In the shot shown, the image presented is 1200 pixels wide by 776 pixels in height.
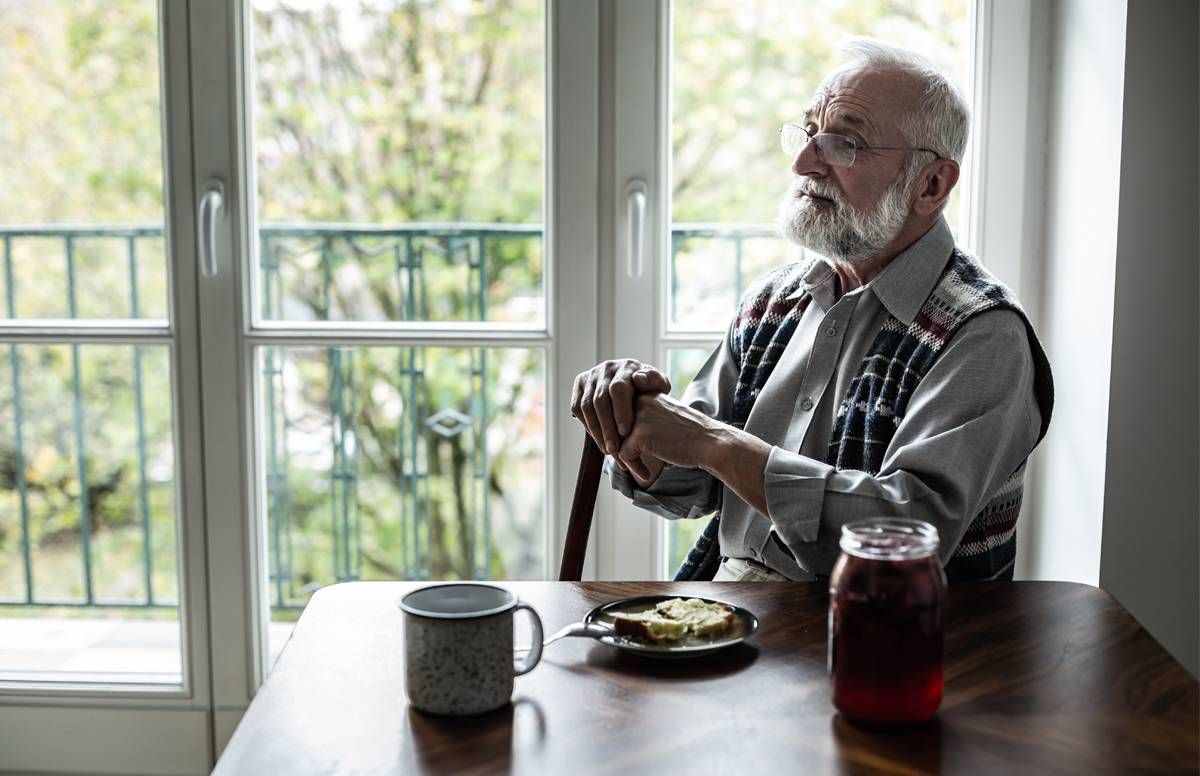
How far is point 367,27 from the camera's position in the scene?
2293 millimetres

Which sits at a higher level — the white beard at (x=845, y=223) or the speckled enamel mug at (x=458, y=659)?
the white beard at (x=845, y=223)

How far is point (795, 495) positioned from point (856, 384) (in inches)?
11.5

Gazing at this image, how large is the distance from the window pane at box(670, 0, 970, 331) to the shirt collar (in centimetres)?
57

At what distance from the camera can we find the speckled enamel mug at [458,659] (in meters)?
0.98

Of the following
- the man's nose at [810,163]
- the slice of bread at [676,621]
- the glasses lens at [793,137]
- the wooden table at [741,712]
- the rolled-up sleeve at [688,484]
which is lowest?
the wooden table at [741,712]

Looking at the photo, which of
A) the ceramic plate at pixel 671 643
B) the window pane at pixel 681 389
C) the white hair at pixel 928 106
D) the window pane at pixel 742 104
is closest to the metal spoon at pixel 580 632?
the ceramic plate at pixel 671 643

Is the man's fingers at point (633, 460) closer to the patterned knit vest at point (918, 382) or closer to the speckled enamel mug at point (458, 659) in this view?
the patterned knit vest at point (918, 382)

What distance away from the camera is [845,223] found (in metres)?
1.78

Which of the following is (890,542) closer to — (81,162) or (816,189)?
(816,189)

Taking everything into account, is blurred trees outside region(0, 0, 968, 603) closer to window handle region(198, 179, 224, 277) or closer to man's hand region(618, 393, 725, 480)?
window handle region(198, 179, 224, 277)

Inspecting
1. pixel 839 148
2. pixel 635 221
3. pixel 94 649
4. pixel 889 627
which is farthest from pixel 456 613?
pixel 94 649

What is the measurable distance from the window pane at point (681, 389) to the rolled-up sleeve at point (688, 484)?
0.36 metres

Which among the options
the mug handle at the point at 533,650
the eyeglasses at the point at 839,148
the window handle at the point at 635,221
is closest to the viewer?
the mug handle at the point at 533,650

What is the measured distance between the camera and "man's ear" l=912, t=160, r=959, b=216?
5.87ft
